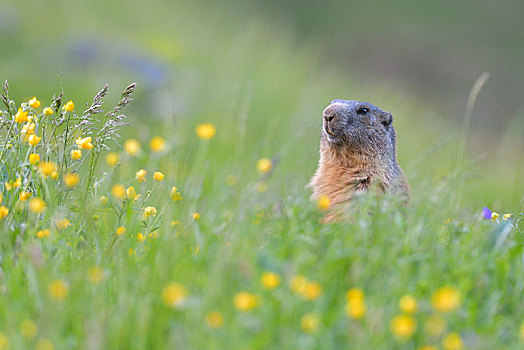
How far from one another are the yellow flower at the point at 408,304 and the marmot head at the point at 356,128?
2.43 meters

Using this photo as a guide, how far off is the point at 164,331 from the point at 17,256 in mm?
826

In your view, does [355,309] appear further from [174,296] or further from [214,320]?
[174,296]

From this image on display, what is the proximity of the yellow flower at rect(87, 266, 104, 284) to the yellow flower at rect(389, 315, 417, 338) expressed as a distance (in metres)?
1.00

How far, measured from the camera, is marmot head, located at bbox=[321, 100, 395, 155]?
15.6 feet

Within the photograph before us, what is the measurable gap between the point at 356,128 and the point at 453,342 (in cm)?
268

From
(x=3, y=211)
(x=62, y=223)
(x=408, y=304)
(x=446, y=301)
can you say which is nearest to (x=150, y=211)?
(x=62, y=223)

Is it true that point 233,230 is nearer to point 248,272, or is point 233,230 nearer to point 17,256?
point 248,272

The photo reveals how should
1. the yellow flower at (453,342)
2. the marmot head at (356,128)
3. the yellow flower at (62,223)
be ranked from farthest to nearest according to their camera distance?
1. the marmot head at (356,128)
2. the yellow flower at (62,223)
3. the yellow flower at (453,342)

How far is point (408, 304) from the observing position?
2324 millimetres

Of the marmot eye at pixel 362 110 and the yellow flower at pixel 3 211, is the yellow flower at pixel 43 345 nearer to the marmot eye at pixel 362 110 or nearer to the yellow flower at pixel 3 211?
the yellow flower at pixel 3 211

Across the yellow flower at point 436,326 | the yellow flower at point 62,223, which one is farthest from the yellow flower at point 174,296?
the yellow flower at point 436,326

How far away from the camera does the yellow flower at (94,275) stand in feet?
8.00

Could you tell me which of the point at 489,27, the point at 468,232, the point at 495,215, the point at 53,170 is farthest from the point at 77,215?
the point at 489,27

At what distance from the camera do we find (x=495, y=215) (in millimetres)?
3584
